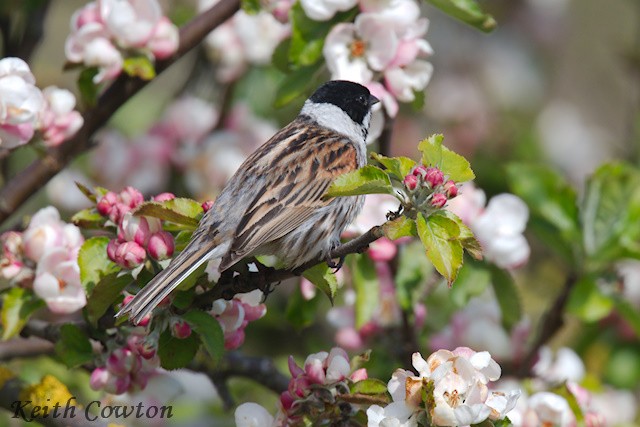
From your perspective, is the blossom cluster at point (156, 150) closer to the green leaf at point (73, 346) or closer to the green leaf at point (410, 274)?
the green leaf at point (410, 274)

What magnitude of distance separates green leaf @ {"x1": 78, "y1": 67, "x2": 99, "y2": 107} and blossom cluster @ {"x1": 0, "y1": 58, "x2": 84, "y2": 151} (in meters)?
0.17

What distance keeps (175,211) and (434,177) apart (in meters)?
0.57

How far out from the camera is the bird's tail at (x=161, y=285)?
2.25 metres

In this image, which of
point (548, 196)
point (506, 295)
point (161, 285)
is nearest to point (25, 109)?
point (161, 285)

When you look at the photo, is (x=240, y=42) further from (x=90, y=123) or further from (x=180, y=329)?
(x=180, y=329)

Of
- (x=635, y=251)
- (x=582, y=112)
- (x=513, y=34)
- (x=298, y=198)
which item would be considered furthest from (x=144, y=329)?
(x=582, y=112)

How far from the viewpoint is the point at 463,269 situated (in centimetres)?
329

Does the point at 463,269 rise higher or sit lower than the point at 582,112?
higher

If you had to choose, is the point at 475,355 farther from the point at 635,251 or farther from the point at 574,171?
the point at 574,171

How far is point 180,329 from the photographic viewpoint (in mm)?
2346

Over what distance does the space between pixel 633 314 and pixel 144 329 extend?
179 cm

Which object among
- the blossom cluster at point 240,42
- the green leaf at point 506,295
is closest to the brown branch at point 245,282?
the green leaf at point 506,295

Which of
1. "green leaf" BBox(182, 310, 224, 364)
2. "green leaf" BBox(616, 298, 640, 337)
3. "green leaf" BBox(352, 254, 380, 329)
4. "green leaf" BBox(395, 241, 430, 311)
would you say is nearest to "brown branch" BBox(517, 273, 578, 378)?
"green leaf" BBox(616, 298, 640, 337)

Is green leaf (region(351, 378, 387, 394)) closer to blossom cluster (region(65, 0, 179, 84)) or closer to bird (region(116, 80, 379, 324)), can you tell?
bird (region(116, 80, 379, 324))
